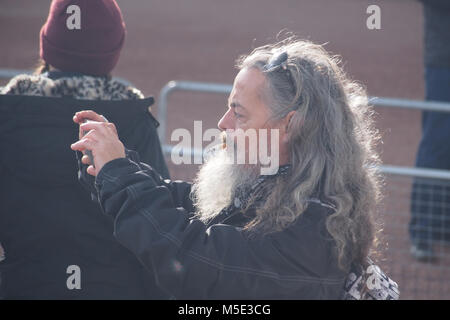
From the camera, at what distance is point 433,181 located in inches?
172

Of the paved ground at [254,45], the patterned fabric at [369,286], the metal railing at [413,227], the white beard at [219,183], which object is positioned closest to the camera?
the patterned fabric at [369,286]

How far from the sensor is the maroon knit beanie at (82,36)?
237 cm

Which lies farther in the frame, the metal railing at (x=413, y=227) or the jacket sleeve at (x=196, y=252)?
the metal railing at (x=413, y=227)

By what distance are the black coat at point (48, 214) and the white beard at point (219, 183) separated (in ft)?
1.07

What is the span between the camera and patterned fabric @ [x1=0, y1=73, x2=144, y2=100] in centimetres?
227

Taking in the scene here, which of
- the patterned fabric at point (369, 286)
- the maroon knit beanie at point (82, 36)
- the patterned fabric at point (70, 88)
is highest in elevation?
the maroon knit beanie at point (82, 36)

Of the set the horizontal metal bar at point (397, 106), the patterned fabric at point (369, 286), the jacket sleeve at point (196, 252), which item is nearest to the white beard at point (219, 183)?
the jacket sleeve at point (196, 252)

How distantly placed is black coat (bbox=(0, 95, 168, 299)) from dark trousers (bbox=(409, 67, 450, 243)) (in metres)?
2.66

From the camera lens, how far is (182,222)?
1.79m

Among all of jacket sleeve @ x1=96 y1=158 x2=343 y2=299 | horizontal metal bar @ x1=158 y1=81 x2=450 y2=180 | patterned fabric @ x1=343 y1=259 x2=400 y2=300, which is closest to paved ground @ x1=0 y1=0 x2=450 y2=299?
horizontal metal bar @ x1=158 y1=81 x2=450 y2=180

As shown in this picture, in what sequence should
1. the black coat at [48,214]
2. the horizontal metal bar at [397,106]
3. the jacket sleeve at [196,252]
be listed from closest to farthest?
the jacket sleeve at [196,252], the black coat at [48,214], the horizontal metal bar at [397,106]

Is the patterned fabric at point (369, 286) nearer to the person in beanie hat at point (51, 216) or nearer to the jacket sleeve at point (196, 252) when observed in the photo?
the jacket sleeve at point (196, 252)

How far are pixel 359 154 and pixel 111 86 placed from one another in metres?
0.91
